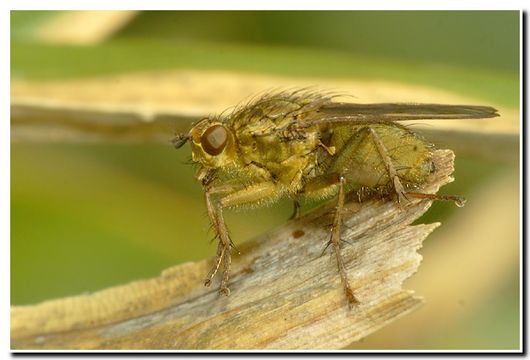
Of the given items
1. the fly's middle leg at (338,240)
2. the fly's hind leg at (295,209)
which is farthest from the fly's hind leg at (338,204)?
the fly's hind leg at (295,209)

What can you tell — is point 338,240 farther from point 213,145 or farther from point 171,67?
point 171,67

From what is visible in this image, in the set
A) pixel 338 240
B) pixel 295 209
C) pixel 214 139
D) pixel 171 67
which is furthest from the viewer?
pixel 171 67

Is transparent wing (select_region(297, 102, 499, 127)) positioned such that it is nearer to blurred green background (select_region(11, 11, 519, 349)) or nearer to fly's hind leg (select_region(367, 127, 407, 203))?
fly's hind leg (select_region(367, 127, 407, 203))

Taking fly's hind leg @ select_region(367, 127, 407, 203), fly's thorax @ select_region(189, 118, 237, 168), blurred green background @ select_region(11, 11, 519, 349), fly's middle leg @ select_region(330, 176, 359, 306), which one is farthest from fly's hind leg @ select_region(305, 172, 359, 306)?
blurred green background @ select_region(11, 11, 519, 349)

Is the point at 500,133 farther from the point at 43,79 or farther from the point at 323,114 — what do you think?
the point at 43,79

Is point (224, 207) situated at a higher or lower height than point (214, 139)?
lower

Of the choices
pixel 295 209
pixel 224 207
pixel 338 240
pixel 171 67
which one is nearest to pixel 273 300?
pixel 338 240

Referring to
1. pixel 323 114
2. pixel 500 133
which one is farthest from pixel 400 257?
pixel 500 133

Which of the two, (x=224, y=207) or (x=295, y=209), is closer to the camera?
(x=224, y=207)
